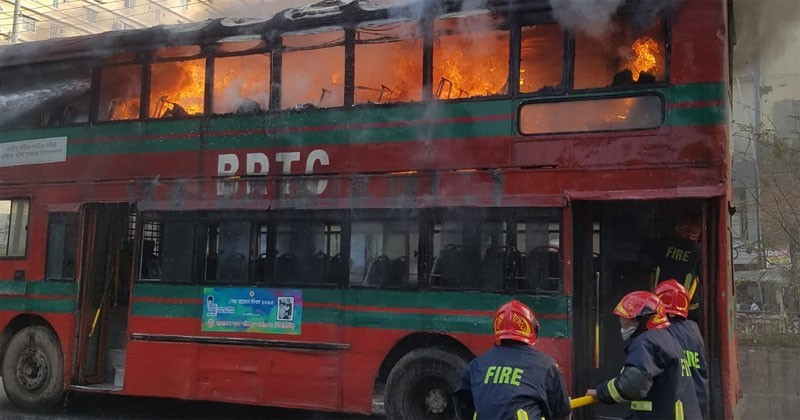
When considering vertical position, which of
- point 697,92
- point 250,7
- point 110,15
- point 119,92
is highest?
point 110,15

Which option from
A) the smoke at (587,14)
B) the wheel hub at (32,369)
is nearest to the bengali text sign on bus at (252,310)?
the wheel hub at (32,369)

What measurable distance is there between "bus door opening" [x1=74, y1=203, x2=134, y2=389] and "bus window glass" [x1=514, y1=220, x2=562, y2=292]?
4.73 meters

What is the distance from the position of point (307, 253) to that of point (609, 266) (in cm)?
299

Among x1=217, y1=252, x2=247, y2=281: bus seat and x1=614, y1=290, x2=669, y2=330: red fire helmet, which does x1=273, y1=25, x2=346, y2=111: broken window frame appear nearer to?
x1=217, y1=252, x2=247, y2=281: bus seat

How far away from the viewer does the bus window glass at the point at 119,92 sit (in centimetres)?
757

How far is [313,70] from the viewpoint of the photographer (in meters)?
6.75

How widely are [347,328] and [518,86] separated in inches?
112

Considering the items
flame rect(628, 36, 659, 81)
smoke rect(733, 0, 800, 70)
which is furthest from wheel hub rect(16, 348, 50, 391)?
smoke rect(733, 0, 800, 70)

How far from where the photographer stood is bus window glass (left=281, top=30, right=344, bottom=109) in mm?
6645

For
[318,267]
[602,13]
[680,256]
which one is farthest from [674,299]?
[318,267]

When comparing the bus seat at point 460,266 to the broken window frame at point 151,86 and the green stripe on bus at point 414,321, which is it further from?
the broken window frame at point 151,86

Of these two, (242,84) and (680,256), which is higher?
(242,84)

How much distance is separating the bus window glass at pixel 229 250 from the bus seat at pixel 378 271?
1407mm

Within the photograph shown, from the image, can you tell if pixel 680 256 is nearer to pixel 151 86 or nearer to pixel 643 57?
pixel 643 57
